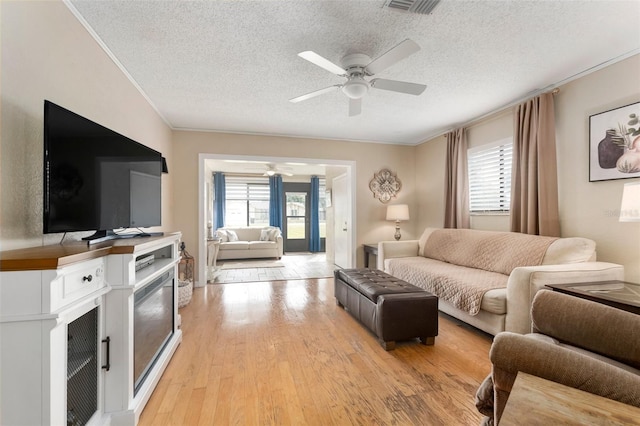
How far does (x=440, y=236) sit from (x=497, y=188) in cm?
96

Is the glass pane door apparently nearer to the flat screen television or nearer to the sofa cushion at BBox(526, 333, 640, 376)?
the flat screen television

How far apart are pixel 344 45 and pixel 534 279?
229cm

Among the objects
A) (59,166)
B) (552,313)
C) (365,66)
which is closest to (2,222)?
(59,166)

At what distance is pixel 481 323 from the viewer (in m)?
2.52

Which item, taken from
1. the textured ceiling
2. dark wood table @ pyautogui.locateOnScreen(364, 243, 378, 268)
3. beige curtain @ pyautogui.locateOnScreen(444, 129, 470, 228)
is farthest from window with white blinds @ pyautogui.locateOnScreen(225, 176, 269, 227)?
beige curtain @ pyautogui.locateOnScreen(444, 129, 470, 228)

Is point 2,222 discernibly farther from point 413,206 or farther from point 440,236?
point 413,206

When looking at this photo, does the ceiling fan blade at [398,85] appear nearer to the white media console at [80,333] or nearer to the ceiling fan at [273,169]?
the white media console at [80,333]

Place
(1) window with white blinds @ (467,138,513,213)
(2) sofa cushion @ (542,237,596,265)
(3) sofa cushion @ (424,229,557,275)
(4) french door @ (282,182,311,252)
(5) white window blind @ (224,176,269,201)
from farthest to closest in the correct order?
(4) french door @ (282,182,311,252), (5) white window blind @ (224,176,269,201), (1) window with white blinds @ (467,138,513,213), (3) sofa cushion @ (424,229,557,275), (2) sofa cushion @ (542,237,596,265)

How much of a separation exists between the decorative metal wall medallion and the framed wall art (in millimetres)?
2891

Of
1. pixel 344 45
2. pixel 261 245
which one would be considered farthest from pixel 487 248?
pixel 261 245

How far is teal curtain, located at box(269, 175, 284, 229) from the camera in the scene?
822cm

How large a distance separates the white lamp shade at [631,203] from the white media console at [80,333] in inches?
118

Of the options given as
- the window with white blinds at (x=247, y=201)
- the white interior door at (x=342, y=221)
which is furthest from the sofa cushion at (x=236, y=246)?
the white interior door at (x=342, y=221)

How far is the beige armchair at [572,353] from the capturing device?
2.90ft
